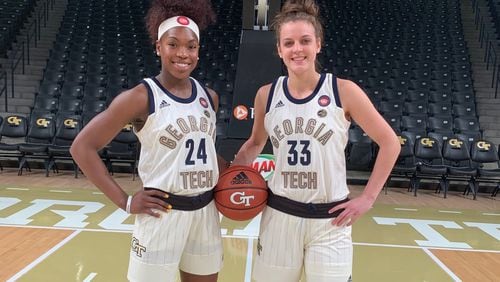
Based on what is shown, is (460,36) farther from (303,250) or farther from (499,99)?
(303,250)

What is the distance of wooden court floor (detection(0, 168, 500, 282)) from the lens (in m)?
3.55

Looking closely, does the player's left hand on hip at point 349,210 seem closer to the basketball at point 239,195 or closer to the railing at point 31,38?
the basketball at point 239,195

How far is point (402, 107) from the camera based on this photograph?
347 inches

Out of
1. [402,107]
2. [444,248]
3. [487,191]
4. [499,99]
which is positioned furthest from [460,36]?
[444,248]

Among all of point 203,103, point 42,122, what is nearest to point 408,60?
point 42,122

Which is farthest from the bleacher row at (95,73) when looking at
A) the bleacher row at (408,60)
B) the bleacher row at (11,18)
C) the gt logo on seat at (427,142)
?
the gt logo on seat at (427,142)

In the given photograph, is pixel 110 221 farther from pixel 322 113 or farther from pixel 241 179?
pixel 322 113

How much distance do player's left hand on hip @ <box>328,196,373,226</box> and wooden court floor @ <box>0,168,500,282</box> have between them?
69.8 inches

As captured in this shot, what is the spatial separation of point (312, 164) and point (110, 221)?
11.7ft

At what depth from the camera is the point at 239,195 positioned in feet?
6.14

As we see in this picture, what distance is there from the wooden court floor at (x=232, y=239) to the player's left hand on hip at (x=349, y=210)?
1773mm

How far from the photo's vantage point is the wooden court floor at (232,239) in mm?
3549

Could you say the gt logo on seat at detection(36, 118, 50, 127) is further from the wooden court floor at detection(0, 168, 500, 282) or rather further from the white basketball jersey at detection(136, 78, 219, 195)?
the white basketball jersey at detection(136, 78, 219, 195)

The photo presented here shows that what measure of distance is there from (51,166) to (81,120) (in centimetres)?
89
